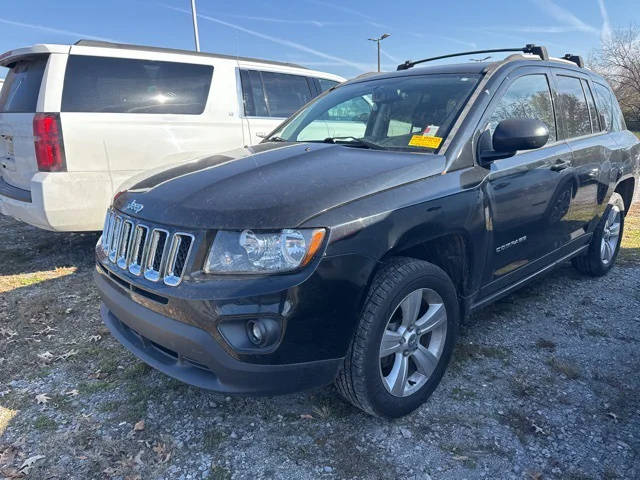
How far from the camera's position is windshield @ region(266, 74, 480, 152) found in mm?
2686

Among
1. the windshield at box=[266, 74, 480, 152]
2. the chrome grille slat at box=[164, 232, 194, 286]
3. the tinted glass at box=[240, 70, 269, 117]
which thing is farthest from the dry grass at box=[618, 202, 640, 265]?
the chrome grille slat at box=[164, 232, 194, 286]

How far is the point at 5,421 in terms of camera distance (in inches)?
97.4

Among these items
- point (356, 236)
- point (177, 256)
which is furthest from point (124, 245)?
point (356, 236)

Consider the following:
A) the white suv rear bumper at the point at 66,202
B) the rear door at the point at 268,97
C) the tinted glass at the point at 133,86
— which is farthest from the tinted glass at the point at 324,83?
the white suv rear bumper at the point at 66,202

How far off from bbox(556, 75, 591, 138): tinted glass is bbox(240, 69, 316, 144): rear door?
313 cm

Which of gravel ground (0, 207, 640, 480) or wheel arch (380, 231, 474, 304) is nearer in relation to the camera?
gravel ground (0, 207, 640, 480)

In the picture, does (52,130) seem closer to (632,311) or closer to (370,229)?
(370,229)

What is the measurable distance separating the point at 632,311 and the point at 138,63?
510 centimetres

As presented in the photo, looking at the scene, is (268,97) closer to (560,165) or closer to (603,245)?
(560,165)

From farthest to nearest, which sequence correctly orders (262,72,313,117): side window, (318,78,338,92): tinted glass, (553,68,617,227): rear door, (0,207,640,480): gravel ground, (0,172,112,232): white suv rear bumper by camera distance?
(318,78,338,92): tinted glass → (262,72,313,117): side window → (0,172,112,232): white suv rear bumper → (553,68,617,227): rear door → (0,207,640,480): gravel ground

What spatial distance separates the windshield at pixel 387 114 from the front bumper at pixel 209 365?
1364 mm

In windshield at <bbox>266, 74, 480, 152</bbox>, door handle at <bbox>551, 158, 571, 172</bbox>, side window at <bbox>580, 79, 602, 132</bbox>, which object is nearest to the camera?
windshield at <bbox>266, 74, 480, 152</bbox>

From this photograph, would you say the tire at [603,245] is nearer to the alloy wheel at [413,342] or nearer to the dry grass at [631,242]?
the dry grass at [631,242]

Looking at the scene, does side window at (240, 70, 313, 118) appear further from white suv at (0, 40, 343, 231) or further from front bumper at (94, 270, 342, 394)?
front bumper at (94, 270, 342, 394)
